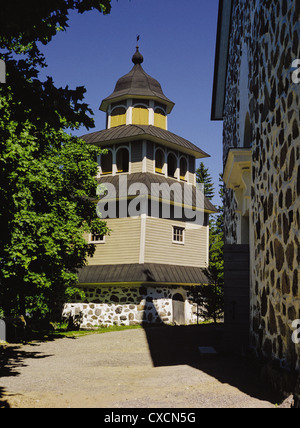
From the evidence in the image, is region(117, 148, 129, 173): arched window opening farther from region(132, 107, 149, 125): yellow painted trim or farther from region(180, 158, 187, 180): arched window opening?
region(180, 158, 187, 180): arched window opening

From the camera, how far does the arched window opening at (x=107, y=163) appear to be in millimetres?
23484

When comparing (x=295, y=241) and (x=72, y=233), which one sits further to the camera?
(x=72, y=233)

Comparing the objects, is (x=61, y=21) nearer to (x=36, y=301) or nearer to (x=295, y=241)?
(x=295, y=241)

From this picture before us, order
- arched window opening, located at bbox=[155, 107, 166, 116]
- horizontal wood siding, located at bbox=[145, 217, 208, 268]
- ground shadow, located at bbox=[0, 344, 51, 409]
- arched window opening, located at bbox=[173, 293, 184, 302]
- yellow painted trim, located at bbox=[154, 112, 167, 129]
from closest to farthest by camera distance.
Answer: ground shadow, located at bbox=[0, 344, 51, 409]
horizontal wood siding, located at bbox=[145, 217, 208, 268]
arched window opening, located at bbox=[173, 293, 184, 302]
yellow painted trim, located at bbox=[154, 112, 167, 129]
arched window opening, located at bbox=[155, 107, 166, 116]

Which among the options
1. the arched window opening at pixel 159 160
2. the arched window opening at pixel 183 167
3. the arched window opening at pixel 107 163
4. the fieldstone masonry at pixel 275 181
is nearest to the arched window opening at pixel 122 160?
the arched window opening at pixel 107 163

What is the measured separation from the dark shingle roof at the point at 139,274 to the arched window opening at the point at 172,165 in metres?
5.69

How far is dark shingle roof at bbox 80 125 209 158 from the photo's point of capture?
72.5 ft

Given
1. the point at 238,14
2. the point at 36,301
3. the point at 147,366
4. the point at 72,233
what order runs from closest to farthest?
the point at 147,366 → the point at 238,14 → the point at 72,233 → the point at 36,301

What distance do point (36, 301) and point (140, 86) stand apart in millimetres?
14974

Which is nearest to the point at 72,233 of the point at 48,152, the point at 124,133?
the point at 48,152

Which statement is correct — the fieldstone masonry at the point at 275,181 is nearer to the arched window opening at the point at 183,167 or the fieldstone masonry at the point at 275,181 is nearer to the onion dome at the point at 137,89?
the arched window opening at the point at 183,167

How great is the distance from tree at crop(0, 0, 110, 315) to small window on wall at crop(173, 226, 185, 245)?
Answer: 6009mm

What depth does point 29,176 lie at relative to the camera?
1066cm

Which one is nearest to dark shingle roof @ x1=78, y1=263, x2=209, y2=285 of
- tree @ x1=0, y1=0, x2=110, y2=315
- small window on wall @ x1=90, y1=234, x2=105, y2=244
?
small window on wall @ x1=90, y1=234, x2=105, y2=244
